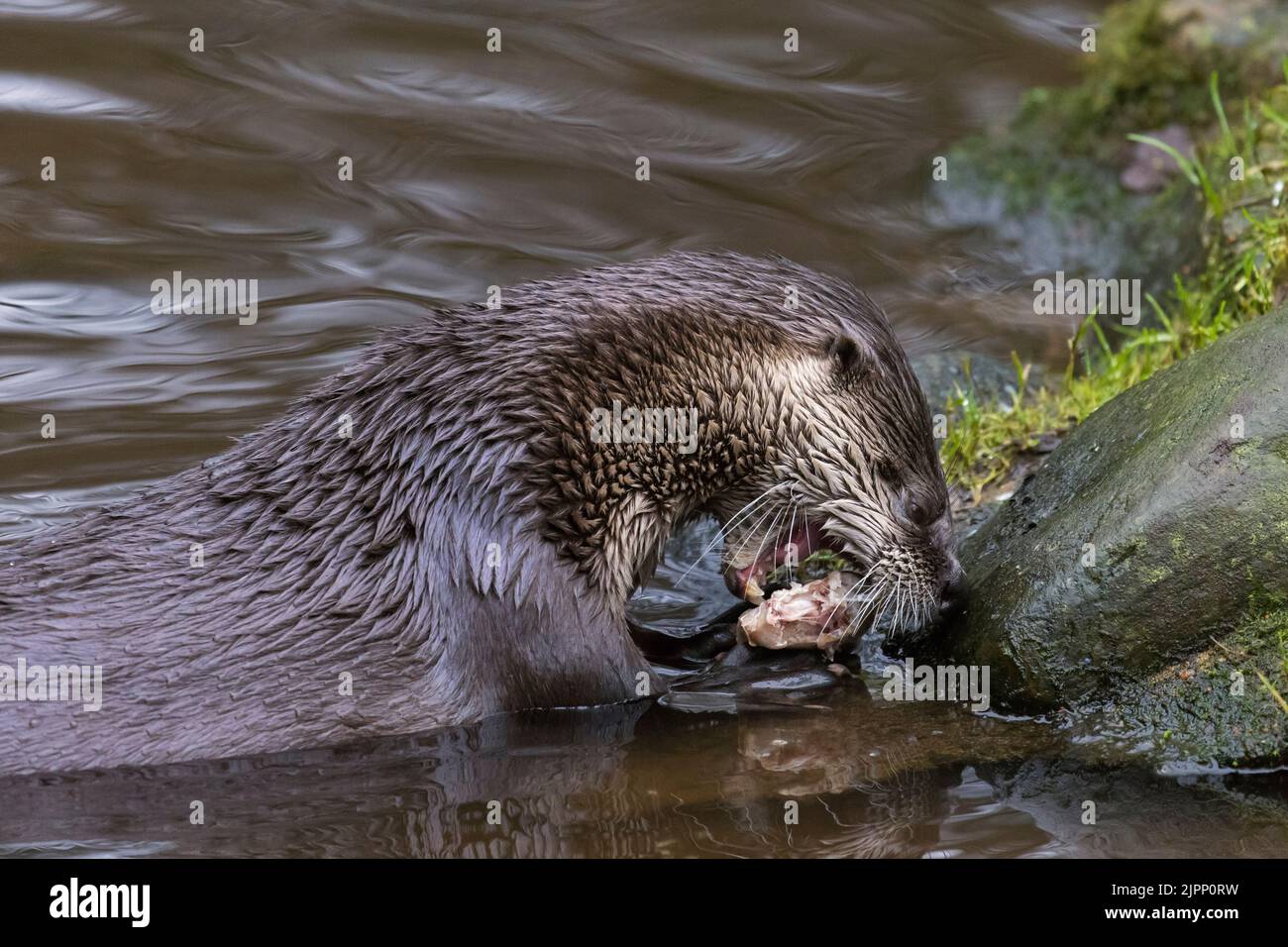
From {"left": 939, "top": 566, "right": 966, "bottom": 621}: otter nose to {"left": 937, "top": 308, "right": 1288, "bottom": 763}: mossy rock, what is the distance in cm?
15

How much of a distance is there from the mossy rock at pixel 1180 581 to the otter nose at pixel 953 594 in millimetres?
152

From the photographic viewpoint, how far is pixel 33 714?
320 centimetres

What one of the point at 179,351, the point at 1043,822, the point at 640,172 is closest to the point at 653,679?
the point at 1043,822

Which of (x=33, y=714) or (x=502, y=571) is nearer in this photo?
(x=33, y=714)

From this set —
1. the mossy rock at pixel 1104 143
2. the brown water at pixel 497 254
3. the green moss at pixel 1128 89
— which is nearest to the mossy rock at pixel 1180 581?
the brown water at pixel 497 254

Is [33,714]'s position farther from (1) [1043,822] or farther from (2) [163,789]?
(1) [1043,822]

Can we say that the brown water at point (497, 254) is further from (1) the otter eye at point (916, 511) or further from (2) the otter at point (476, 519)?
(1) the otter eye at point (916, 511)

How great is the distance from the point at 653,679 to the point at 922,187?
184 inches

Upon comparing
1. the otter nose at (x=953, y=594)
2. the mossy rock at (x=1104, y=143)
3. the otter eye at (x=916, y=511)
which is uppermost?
the mossy rock at (x=1104, y=143)

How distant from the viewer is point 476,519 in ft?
11.5

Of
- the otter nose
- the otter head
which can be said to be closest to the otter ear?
the otter head

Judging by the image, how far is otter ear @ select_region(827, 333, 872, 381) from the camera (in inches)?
146

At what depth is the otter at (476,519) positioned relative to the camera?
10.9 feet

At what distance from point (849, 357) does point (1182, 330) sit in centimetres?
164
